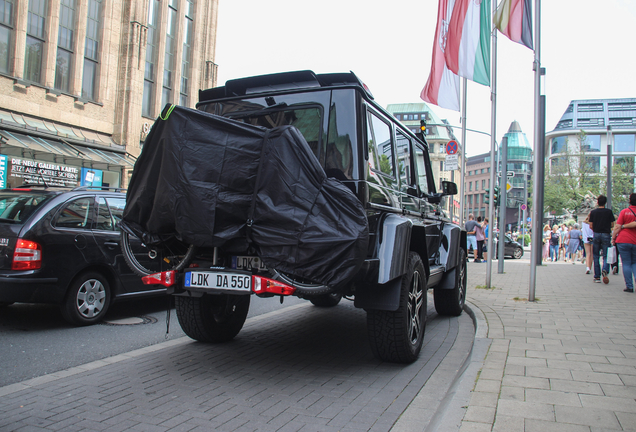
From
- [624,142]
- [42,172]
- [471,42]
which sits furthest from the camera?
[624,142]

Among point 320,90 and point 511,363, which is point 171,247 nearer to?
point 320,90

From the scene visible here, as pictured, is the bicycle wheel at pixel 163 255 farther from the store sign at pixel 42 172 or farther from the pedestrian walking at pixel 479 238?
the pedestrian walking at pixel 479 238

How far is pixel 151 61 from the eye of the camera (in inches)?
1041

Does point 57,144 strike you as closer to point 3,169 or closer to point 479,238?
point 3,169

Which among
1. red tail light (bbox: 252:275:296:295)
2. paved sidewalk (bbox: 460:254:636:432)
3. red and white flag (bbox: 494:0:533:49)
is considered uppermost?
red and white flag (bbox: 494:0:533:49)

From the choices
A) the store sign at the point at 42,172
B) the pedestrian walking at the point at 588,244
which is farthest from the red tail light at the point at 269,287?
the store sign at the point at 42,172

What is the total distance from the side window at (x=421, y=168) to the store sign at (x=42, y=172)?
1519 centimetres

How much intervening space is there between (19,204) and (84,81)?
19.0 metres

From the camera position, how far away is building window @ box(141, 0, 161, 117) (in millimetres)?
26031

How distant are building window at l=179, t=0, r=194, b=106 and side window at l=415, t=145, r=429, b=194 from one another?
2437 centimetres

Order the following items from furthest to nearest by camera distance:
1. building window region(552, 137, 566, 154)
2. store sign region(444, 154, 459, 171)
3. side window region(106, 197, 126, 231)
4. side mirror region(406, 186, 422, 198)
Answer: building window region(552, 137, 566, 154)
store sign region(444, 154, 459, 171)
side window region(106, 197, 126, 231)
side mirror region(406, 186, 422, 198)

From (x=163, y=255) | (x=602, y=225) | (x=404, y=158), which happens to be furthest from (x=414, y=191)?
(x=602, y=225)

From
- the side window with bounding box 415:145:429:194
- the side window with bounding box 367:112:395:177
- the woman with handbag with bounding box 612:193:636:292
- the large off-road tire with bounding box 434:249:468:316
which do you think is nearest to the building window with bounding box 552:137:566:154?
the woman with handbag with bounding box 612:193:636:292

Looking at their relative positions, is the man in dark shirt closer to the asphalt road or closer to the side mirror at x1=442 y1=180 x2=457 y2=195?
the side mirror at x1=442 y1=180 x2=457 y2=195
